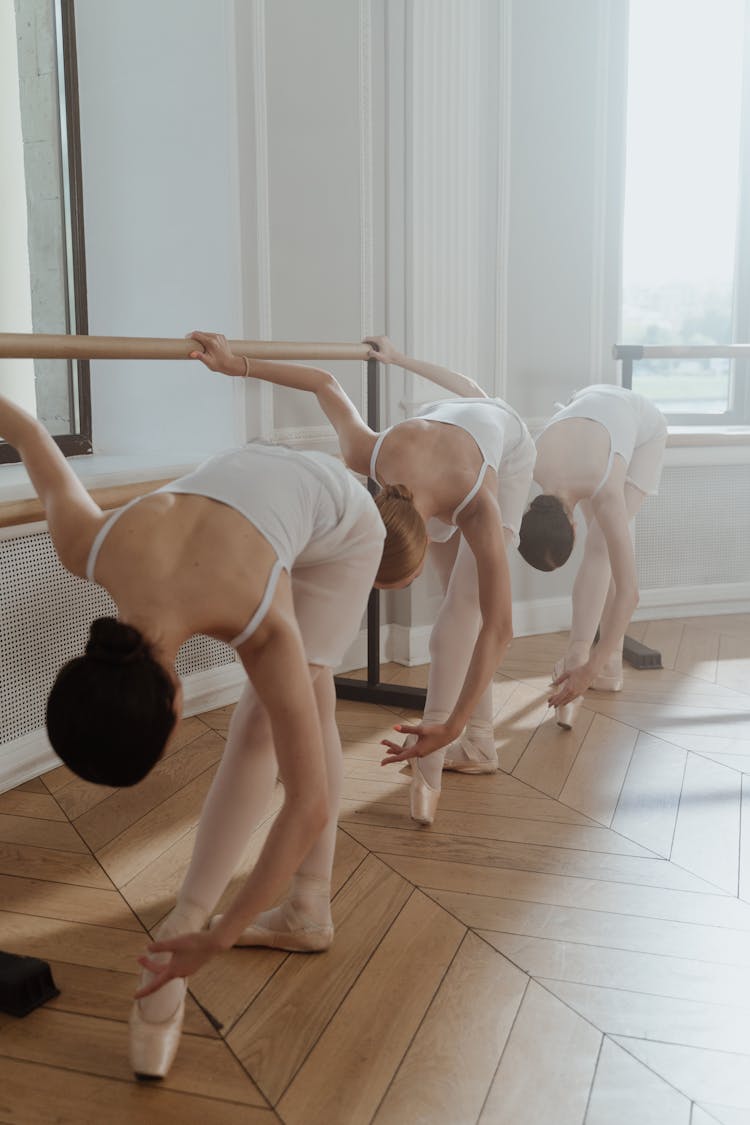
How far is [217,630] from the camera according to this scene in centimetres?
134

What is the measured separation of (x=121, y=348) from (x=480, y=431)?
735 mm

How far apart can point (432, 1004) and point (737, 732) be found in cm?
158

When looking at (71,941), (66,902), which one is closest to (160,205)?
(66,902)

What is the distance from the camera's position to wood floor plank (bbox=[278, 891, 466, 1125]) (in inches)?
58.6

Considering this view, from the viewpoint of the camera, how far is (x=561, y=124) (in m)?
3.87

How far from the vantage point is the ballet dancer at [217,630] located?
121cm

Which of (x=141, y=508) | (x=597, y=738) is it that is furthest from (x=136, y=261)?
(x=141, y=508)

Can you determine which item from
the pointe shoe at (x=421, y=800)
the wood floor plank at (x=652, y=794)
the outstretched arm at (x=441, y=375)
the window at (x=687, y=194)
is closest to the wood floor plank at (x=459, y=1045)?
the pointe shoe at (x=421, y=800)

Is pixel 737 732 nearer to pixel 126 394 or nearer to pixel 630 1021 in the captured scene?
pixel 630 1021

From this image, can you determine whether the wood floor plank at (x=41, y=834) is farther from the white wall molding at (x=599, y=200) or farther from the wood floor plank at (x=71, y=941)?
the white wall molding at (x=599, y=200)

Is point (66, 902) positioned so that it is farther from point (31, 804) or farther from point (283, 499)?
point (283, 499)

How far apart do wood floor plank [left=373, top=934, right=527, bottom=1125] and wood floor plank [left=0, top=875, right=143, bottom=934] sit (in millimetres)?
560

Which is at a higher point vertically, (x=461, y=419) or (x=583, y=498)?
(x=461, y=419)

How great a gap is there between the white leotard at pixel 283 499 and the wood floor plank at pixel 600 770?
44.1 inches
